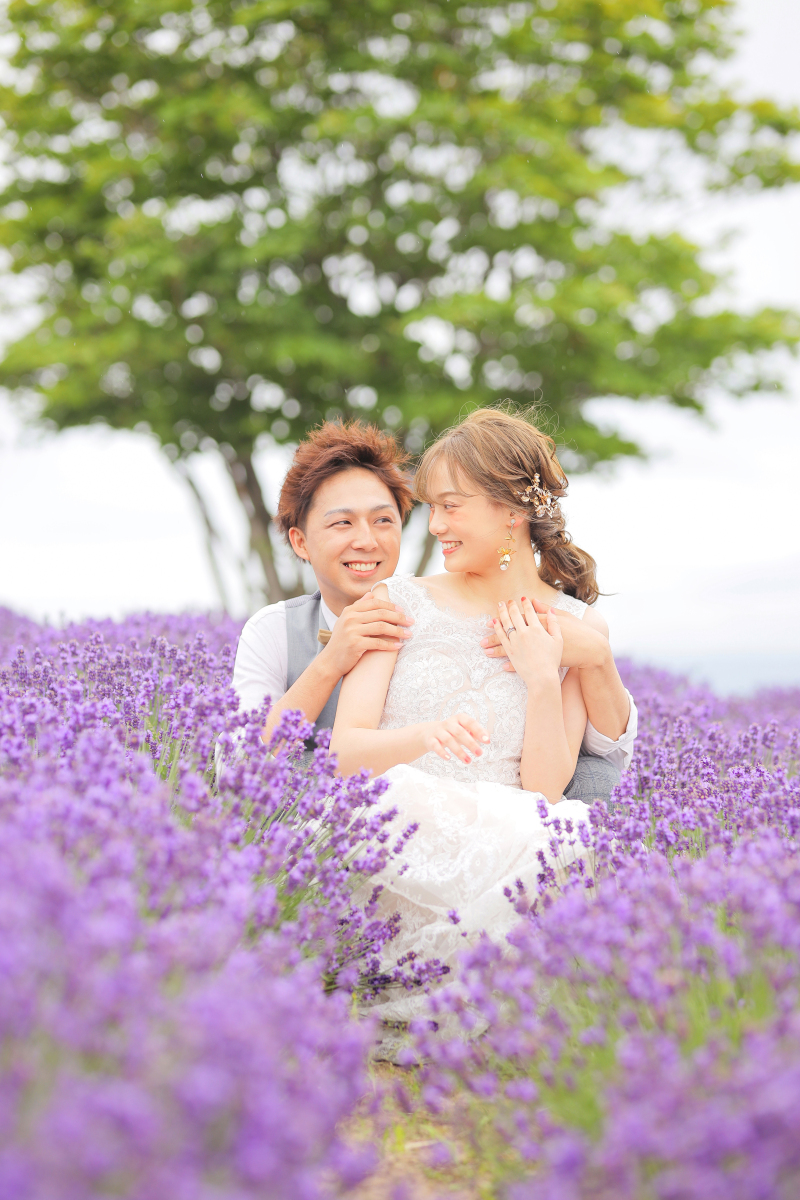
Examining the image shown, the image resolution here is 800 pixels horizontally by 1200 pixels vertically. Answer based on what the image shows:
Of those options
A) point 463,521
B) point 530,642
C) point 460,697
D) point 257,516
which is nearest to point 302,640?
point 460,697

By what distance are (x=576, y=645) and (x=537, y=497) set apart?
559 mm

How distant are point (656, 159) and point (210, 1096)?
14.2 meters

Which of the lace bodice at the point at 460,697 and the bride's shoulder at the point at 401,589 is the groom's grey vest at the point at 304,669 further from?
the bride's shoulder at the point at 401,589

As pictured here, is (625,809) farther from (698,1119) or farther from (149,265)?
(149,265)

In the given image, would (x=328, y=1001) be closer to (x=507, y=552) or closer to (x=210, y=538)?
(x=507, y=552)

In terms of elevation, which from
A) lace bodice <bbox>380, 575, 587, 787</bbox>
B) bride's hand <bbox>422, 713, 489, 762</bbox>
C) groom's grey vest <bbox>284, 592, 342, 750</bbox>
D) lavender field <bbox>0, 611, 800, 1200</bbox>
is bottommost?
lavender field <bbox>0, 611, 800, 1200</bbox>

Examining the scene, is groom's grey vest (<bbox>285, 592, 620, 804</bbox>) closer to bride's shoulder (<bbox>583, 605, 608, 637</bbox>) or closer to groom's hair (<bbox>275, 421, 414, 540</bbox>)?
groom's hair (<bbox>275, 421, 414, 540</bbox>)

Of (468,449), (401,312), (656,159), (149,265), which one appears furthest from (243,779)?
(656,159)

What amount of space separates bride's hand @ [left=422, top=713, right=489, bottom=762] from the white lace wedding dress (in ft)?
0.52

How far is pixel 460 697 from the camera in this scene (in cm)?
307

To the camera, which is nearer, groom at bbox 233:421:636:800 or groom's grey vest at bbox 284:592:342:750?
groom at bbox 233:421:636:800

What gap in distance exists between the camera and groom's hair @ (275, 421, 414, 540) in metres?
3.64

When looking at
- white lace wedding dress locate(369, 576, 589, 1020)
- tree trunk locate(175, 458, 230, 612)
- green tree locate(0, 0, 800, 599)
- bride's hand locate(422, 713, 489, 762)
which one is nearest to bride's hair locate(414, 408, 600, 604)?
white lace wedding dress locate(369, 576, 589, 1020)

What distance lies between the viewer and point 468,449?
3.10 meters
